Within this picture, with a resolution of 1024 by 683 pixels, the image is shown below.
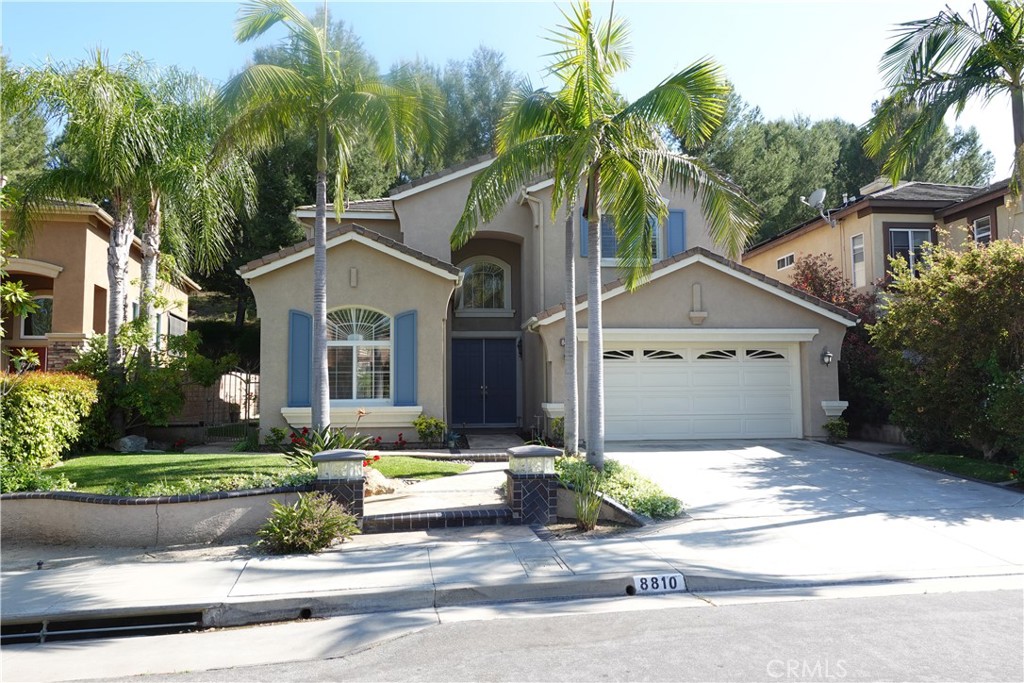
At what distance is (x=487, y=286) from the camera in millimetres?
20438

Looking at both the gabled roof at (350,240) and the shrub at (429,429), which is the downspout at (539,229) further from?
the shrub at (429,429)

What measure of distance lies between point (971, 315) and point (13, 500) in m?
14.1

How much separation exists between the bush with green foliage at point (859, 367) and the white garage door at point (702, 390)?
1514 mm

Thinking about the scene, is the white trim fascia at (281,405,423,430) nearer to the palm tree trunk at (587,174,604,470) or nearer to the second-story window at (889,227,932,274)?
the palm tree trunk at (587,174,604,470)

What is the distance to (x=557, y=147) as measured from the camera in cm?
1046

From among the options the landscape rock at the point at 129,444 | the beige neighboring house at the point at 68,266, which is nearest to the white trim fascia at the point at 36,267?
the beige neighboring house at the point at 68,266

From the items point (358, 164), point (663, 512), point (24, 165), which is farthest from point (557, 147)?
point (24, 165)

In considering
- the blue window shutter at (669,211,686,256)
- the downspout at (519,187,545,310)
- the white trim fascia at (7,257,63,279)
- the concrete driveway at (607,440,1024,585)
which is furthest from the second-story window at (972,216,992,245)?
Answer: the white trim fascia at (7,257,63,279)

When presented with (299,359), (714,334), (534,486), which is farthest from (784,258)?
(534,486)

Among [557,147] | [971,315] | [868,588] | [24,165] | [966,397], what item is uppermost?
[24,165]

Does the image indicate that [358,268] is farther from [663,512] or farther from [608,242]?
[663,512]

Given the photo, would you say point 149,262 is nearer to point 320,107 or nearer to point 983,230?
point 320,107

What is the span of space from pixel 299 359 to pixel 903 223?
16431mm

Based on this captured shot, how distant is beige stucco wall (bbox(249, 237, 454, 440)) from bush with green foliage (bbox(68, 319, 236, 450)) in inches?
68.4
